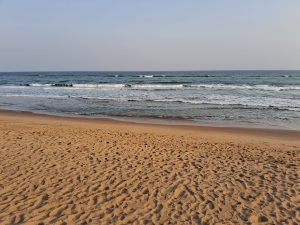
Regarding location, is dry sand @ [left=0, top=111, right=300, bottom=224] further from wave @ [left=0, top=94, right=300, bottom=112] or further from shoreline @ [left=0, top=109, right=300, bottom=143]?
wave @ [left=0, top=94, right=300, bottom=112]

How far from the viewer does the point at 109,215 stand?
4488 millimetres

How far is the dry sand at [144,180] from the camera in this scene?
4535mm

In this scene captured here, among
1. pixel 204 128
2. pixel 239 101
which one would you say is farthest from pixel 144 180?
pixel 239 101

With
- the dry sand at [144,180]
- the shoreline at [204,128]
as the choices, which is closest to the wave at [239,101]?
the shoreline at [204,128]

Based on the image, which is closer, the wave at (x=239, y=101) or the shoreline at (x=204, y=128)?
the shoreline at (x=204, y=128)

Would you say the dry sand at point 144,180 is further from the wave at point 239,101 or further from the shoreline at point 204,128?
the wave at point 239,101

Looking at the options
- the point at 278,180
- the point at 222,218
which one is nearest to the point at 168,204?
the point at 222,218

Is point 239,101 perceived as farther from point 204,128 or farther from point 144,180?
point 144,180

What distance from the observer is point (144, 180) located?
5.95 m

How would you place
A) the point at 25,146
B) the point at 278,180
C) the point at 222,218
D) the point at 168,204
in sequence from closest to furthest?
the point at 222,218
the point at 168,204
the point at 278,180
the point at 25,146

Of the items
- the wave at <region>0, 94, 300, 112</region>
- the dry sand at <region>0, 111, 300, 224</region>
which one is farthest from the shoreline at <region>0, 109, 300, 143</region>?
the wave at <region>0, 94, 300, 112</region>

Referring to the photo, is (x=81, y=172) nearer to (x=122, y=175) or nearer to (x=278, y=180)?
(x=122, y=175)

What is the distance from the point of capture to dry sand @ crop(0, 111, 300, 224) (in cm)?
454

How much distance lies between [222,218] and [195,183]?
1.40 m
